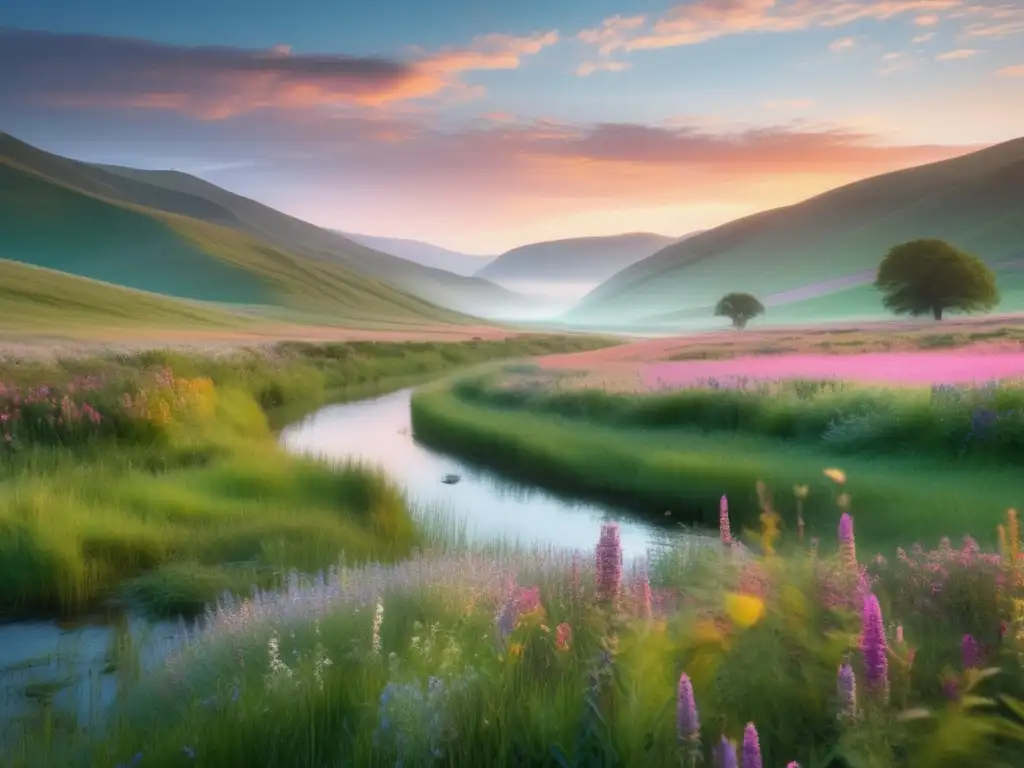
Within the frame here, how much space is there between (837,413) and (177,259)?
167 metres

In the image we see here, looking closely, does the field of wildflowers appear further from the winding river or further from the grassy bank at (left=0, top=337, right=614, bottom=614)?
the grassy bank at (left=0, top=337, right=614, bottom=614)

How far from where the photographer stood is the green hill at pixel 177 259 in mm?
156250

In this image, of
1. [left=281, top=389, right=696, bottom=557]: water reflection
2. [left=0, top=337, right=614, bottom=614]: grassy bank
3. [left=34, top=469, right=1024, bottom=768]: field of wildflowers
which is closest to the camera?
[left=34, top=469, right=1024, bottom=768]: field of wildflowers

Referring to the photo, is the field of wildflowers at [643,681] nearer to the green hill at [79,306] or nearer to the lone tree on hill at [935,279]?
the green hill at [79,306]

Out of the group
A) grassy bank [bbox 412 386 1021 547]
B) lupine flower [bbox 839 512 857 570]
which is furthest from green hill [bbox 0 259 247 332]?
lupine flower [bbox 839 512 857 570]

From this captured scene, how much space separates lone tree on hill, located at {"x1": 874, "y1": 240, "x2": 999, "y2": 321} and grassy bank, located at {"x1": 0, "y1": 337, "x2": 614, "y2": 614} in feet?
203

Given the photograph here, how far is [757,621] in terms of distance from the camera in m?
5.43

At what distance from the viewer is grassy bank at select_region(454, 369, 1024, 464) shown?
1702 centimetres

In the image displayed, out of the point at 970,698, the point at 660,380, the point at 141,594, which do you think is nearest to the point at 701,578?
the point at 970,698

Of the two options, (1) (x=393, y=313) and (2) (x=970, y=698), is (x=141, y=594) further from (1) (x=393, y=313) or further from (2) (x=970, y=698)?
(1) (x=393, y=313)

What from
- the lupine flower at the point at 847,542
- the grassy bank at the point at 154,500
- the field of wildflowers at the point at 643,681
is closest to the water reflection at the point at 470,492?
the grassy bank at the point at 154,500

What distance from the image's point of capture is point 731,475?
1730 centimetres

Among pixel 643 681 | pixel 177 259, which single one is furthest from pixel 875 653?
pixel 177 259

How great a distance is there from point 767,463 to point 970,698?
14.3 m
